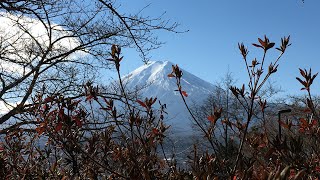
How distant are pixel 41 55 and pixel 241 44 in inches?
299

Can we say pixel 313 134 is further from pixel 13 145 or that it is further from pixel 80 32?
pixel 80 32

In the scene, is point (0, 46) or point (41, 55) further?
point (41, 55)

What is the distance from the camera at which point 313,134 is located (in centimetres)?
179

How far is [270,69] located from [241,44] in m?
0.33

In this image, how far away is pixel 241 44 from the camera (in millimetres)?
1962

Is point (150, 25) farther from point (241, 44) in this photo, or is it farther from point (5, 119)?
point (241, 44)

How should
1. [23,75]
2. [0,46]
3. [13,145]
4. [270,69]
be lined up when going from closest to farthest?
[270,69], [13,145], [0,46], [23,75]

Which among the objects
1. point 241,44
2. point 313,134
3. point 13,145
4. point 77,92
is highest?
point 77,92

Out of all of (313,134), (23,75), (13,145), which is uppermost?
(23,75)

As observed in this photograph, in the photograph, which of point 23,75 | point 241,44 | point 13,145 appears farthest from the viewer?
point 23,75

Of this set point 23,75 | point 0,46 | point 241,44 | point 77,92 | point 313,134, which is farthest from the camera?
point 77,92

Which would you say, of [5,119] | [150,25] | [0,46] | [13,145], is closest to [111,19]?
[150,25]

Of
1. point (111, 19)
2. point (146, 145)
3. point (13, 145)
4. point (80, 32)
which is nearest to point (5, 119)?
point (80, 32)

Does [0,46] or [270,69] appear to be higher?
[0,46]
